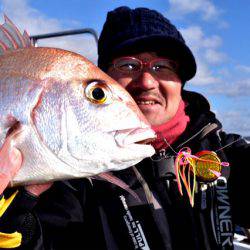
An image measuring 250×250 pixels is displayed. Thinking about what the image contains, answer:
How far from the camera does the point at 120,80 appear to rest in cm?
331

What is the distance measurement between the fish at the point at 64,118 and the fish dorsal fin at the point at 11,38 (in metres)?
0.08

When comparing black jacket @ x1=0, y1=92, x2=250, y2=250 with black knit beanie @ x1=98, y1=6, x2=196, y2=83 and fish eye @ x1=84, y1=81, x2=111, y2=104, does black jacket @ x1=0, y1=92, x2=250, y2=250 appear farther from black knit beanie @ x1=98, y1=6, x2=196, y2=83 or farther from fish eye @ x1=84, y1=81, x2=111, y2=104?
fish eye @ x1=84, y1=81, x2=111, y2=104

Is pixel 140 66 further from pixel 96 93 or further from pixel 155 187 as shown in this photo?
pixel 96 93

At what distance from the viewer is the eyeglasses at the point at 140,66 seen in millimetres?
3320

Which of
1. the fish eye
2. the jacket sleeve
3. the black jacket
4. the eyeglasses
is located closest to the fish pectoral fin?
the fish eye

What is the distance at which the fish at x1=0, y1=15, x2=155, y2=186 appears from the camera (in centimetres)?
190

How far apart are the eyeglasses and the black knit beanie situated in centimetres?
8

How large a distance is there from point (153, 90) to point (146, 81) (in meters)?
0.09

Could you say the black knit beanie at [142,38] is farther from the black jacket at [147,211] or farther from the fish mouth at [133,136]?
the fish mouth at [133,136]

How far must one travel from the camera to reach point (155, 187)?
10.3 feet

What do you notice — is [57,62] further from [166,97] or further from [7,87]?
[166,97]

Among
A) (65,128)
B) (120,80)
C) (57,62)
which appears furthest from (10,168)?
(120,80)

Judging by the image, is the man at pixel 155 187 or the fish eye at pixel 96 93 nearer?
the fish eye at pixel 96 93

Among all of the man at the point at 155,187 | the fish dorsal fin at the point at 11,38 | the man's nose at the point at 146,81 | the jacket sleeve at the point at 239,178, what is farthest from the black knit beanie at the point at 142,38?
the fish dorsal fin at the point at 11,38
